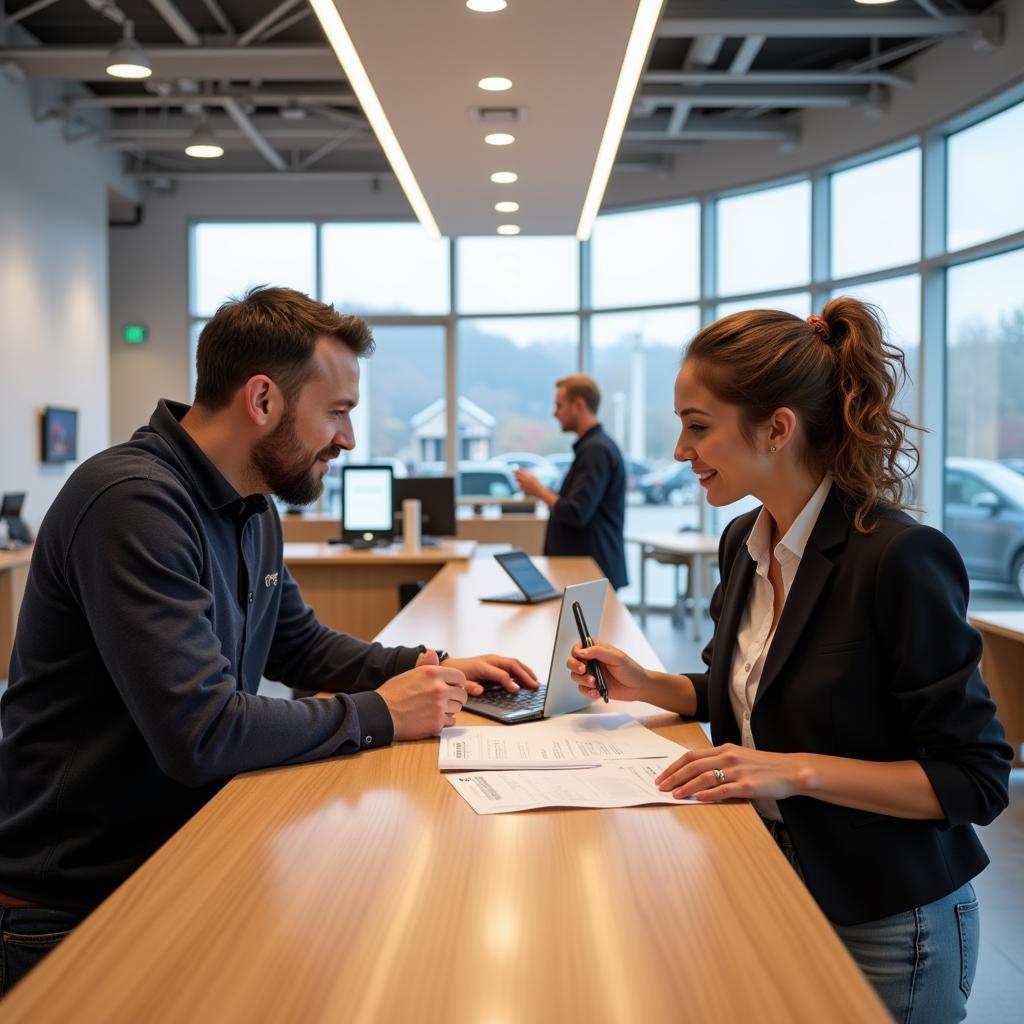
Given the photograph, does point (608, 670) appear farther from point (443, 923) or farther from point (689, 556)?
point (689, 556)

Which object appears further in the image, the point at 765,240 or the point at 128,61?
the point at 765,240

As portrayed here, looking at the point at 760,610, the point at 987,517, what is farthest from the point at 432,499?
the point at 760,610

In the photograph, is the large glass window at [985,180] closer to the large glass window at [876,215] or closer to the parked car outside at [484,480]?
the large glass window at [876,215]

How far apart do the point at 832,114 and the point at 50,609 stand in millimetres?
7518

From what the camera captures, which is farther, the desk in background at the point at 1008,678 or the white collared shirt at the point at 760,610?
the desk in background at the point at 1008,678

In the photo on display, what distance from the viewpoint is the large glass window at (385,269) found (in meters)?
9.65

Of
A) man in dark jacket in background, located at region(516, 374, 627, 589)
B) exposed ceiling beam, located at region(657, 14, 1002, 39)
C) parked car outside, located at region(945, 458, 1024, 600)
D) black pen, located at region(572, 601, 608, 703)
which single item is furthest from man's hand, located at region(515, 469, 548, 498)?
black pen, located at region(572, 601, 608, 703)

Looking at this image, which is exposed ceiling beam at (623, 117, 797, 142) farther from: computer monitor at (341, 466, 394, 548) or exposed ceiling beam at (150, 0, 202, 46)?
computer monitor at (341, 466, 394, 548)

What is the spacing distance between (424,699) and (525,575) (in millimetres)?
1888

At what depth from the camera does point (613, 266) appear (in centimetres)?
930

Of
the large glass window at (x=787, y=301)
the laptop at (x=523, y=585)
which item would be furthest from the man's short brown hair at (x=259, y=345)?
the large glass window at (x=787, y=301)

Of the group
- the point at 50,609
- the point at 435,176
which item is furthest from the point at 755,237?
the point at 50,609

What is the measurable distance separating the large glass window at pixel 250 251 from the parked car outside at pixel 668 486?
3637 mm

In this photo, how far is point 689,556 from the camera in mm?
7469
